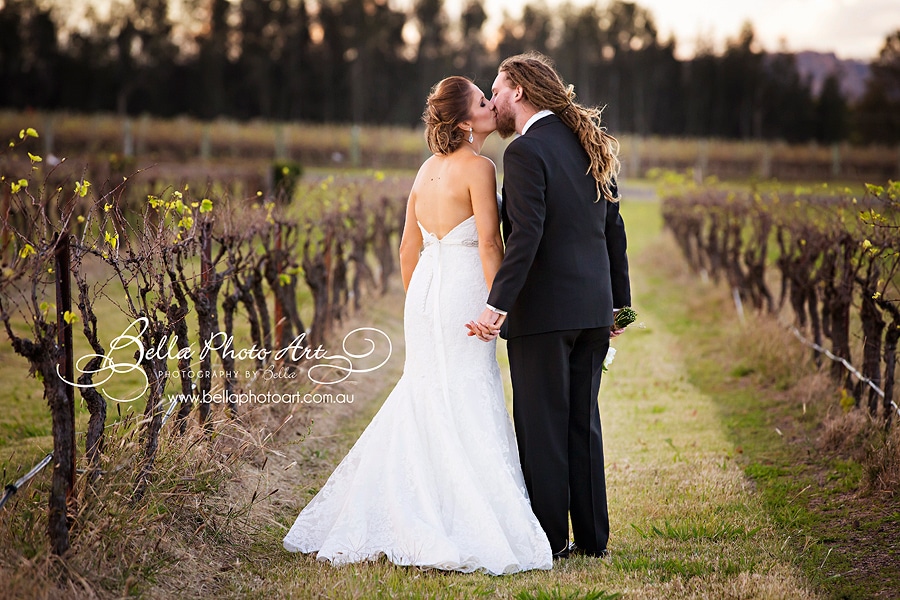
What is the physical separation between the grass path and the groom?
1.17ft

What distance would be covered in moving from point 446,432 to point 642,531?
4.06 feet

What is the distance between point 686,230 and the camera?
1397 cm

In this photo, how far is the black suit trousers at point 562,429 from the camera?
373 centimetres

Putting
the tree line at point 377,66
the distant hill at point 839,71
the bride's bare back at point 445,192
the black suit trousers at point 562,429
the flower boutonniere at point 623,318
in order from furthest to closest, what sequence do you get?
the distant hill at point 839,71 < the tree line at point 377,66 < the flower boutonniere at point 623,318 < the bride's bare back at point 445,192 < the black suit trousers at point 562,429

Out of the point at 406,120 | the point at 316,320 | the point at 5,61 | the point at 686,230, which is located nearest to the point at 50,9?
the point at 5,61

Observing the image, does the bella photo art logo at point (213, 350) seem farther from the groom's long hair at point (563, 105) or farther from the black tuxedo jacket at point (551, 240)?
the groom's long hair at point (563, 105)

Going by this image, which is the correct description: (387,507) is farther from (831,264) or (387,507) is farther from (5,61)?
(5,61)

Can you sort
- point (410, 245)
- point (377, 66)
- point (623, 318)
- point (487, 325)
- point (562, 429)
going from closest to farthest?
point (487, 325), point (562, 429), point (623, 318), point (410, 245), point (377, 66)

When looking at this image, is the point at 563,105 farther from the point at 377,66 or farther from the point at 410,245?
the point at 377,66

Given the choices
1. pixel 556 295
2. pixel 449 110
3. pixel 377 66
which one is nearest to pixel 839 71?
pixel 377 66

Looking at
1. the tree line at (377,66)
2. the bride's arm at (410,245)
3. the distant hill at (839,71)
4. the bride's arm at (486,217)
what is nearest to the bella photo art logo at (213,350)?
the bride's arm at (410,245)

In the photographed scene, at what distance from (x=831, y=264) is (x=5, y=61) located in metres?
45.2

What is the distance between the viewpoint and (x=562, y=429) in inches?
148

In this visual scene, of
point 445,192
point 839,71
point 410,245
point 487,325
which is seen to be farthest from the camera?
point 839,71
